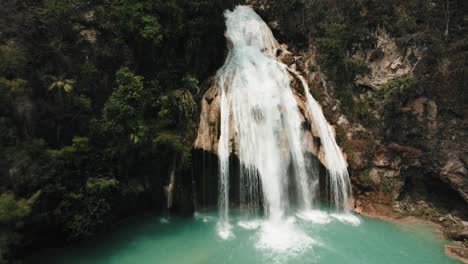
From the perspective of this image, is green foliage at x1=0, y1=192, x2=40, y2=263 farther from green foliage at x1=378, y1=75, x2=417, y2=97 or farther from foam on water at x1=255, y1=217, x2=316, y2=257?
green foliage at x1=378, y1=75, x2=417, y2=97

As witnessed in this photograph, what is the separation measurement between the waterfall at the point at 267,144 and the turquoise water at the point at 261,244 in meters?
0.87

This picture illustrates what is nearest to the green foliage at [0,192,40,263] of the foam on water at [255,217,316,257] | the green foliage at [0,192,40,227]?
the green foliage at [0,192,40,227]

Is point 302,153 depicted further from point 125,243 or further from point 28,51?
point 28,51

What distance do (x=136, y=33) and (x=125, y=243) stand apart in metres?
9.00

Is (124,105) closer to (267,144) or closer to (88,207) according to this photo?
(88,207)

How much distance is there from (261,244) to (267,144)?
4691 mm

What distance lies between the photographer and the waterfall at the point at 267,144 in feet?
42.9

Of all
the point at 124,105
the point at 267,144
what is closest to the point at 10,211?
the point at 124,105

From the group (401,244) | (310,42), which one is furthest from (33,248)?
(310,42)

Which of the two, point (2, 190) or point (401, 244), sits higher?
point (2, 190)

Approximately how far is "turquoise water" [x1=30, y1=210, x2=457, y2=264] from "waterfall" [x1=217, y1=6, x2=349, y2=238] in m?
0.87

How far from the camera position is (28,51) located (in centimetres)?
977

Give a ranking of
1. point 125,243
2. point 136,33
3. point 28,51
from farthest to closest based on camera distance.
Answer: point 136,33
point 125,243
point 28,51

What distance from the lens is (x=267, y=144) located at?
540 inches
